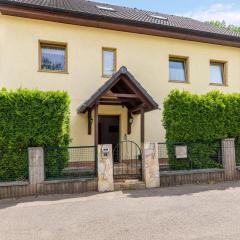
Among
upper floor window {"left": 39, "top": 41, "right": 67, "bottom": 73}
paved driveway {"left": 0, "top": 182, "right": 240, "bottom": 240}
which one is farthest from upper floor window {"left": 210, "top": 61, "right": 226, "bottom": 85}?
paved driveway {"left": 0, "top": 182, "right": 240, "bottom": 240}

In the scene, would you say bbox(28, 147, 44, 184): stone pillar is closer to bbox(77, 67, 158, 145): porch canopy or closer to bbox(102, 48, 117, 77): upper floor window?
bbox(77, 67, 158, 145): porch canopy

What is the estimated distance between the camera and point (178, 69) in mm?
14383

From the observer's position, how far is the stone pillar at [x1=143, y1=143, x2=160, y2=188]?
966cm

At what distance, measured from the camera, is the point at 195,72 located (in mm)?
Result: 14367

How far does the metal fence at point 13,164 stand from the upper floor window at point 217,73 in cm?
954

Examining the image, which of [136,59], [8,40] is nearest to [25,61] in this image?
[8,40]

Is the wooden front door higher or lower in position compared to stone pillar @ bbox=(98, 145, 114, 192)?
higher

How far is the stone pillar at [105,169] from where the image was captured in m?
9.23

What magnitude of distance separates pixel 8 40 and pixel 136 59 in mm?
5084

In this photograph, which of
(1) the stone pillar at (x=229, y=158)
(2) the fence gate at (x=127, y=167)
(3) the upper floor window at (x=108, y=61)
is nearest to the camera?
(2) the fence gate at (x=127, y=167)

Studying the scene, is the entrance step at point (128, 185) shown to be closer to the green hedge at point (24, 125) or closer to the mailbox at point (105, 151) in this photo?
the mailbox at point (105, 151)

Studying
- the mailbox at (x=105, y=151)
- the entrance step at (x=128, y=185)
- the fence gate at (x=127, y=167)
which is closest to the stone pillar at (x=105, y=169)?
the mailbox at (x=105, y=151)

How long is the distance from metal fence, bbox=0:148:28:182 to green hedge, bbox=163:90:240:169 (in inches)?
178

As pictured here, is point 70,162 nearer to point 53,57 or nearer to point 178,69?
point 53,57
